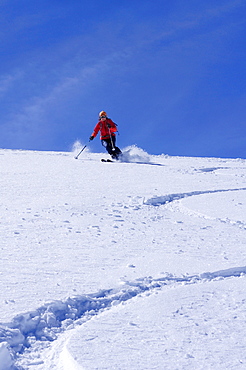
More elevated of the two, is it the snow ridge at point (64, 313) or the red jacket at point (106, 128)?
the red jacket at point (106, 128)

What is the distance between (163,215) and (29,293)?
2774 mm

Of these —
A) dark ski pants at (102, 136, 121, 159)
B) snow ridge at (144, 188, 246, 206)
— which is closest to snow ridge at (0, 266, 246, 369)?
snow ridge at (144, 188, 246, 206)

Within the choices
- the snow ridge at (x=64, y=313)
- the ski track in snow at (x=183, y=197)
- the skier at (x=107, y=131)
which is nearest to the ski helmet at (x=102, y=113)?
the skier at (x=107, y=131)

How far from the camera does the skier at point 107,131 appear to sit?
1228 centimetres

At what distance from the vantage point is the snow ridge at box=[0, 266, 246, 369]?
92.1 inches

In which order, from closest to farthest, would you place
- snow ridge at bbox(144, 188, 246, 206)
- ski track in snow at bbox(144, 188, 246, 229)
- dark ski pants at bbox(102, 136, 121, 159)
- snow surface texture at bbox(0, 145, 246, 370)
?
snow surface texture at bbox(0, 145, 246, 370)
ski track in snow at bbox(144, 188, 246, 229)
snow ridge at bbox(144, 188, 246, 206)
dark ski pants at bbox(102, 136, 121, 159)

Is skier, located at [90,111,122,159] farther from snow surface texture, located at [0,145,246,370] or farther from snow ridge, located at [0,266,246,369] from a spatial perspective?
snow ridge, located at [0,266,246,369]

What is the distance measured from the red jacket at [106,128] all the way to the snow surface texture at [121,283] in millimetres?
6364

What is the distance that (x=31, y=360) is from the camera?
7.25 feet

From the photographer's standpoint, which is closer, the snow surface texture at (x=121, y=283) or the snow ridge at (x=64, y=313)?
the snow surface texture at (x=121, y=283)

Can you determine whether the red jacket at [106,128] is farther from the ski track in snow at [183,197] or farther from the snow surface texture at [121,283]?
the snow surface texture at [121,283]

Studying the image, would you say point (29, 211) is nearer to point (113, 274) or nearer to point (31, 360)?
point (113, 274)

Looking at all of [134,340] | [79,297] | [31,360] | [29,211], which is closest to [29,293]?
[79,297]

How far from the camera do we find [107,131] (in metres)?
12.4
